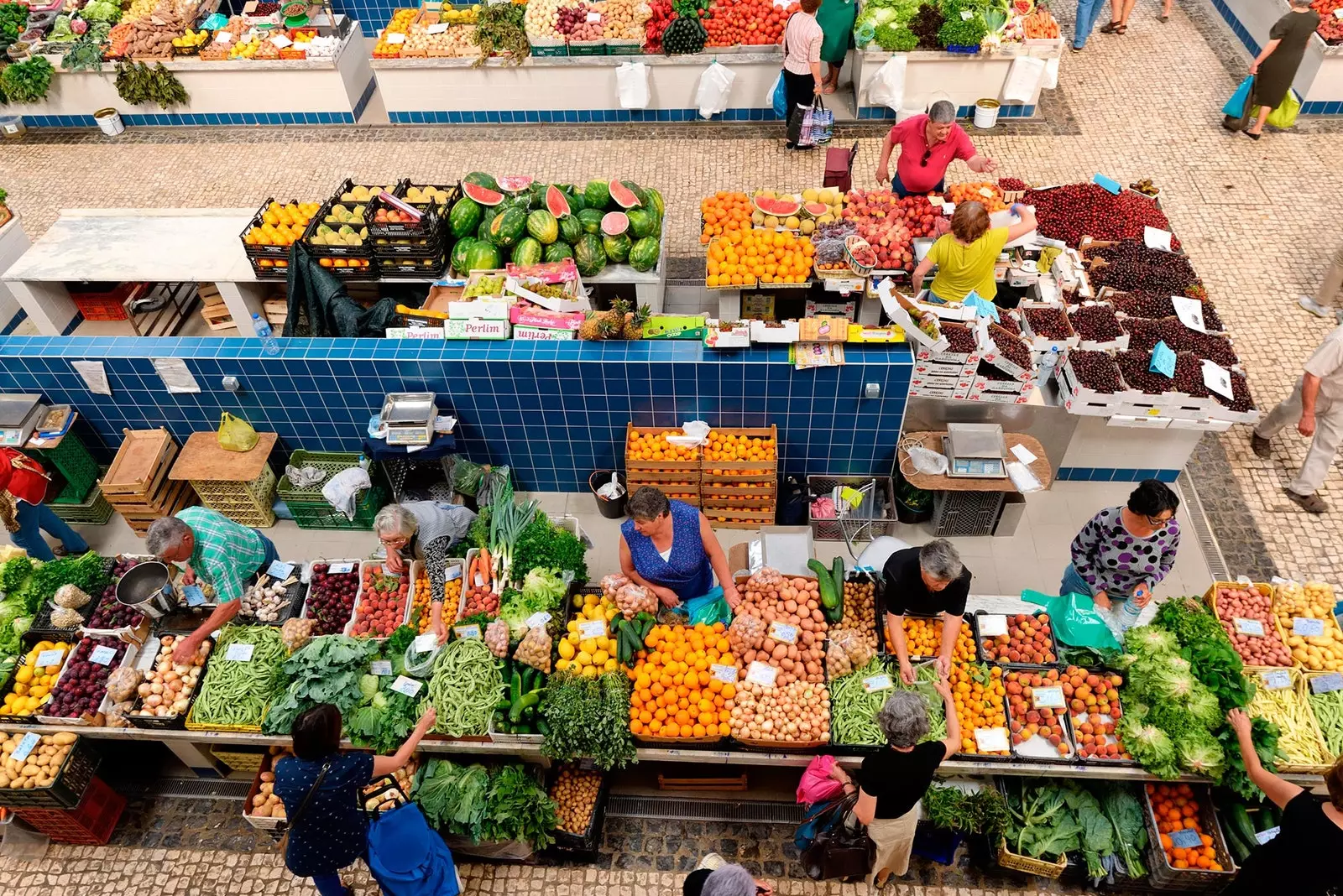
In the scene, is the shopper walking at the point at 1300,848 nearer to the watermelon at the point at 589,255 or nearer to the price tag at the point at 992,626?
the price tag at the point at 992,626

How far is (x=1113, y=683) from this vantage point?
520 centimetres

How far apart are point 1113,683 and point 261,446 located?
6669 millimetres

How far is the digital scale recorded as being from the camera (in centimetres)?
663

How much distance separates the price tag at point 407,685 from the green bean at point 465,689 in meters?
0.08

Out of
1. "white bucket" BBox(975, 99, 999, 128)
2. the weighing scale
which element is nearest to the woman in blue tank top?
the weighing scale

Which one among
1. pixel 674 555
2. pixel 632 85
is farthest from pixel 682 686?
pixel 632 85

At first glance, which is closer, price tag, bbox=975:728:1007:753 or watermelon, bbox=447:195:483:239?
price tag, bbox=975:728:1007:753

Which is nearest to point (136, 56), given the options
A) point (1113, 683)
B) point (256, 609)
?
point (256, 609)

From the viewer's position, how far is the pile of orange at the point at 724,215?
27.4 feet

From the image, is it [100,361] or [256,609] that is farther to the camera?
[100,361]

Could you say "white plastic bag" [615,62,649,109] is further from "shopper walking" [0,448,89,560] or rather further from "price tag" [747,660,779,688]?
"price tag" [747,660,779,688]

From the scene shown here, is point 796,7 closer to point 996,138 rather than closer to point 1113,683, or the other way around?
point 996,138

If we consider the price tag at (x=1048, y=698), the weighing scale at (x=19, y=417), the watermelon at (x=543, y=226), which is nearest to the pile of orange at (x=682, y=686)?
the price tag at (x=1048, y=698)

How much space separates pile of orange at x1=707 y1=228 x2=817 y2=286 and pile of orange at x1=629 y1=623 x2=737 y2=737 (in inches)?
146
